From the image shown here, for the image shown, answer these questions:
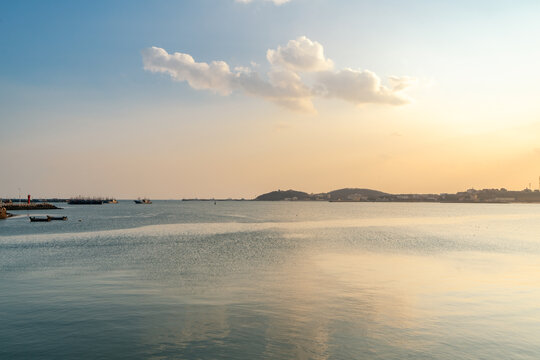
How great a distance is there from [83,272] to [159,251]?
15.8m

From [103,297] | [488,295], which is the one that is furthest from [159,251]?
[488,295]

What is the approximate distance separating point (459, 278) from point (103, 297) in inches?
1134

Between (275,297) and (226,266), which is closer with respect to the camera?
(275,297)

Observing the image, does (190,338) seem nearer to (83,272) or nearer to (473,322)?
(473,322)

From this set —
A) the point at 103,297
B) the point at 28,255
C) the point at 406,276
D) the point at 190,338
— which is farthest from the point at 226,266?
the point at 28,255

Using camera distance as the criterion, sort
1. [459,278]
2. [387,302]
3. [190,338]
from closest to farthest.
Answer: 1. [190,338]
2. [387,302]
3. [459,278]

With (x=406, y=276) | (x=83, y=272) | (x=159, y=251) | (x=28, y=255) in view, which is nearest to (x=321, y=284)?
(x=406, y=276)

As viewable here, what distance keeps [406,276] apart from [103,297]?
24951mm

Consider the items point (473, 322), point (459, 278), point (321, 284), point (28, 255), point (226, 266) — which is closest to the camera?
point (473, 322)

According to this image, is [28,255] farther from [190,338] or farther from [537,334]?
[537,334]

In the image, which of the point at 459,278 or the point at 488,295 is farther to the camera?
the point at 459,278

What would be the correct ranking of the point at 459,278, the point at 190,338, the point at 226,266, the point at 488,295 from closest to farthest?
the point at 190,338 < the point at 488,295 < the point at 459,278 < the point at 226,266

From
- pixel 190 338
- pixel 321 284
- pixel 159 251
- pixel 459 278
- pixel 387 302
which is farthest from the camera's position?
pixel 159 251

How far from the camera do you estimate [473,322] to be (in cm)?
2089
